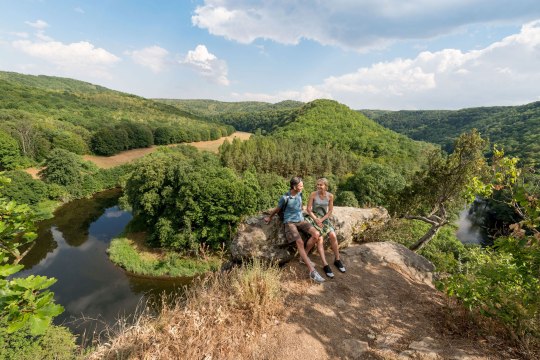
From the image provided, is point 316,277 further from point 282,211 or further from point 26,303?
point 26,303

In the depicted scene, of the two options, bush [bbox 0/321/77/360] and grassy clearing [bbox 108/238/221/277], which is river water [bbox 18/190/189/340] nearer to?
grassy clearing [bbox 108/238/221/277]

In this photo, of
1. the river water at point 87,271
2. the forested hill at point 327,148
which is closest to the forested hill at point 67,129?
the river water at point 87,271

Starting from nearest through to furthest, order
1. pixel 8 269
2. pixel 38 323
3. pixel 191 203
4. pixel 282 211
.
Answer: pixel 38 323 → pixel 8 269 → pixel 282 211 → pixel 191 203

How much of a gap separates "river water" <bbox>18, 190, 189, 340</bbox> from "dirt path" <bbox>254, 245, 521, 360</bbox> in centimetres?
1080

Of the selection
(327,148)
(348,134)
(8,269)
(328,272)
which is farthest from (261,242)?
(348,134)

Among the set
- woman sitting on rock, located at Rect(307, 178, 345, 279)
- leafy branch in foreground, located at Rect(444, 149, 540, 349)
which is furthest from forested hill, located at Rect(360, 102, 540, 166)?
leafy branch in foreground, located at Rect(444, 149, 540, 349)

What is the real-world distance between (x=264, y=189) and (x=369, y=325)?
27.1 metres

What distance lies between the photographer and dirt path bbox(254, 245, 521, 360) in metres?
4.34

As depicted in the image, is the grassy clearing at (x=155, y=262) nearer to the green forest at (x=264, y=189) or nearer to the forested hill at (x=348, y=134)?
the green forest at (x=264, y=189)

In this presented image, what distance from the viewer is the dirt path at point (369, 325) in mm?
4336

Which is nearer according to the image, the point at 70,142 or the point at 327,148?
the point at 70,142

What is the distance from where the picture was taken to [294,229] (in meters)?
6.75

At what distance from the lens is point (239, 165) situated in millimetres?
46938

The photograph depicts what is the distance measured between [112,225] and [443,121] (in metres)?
169
